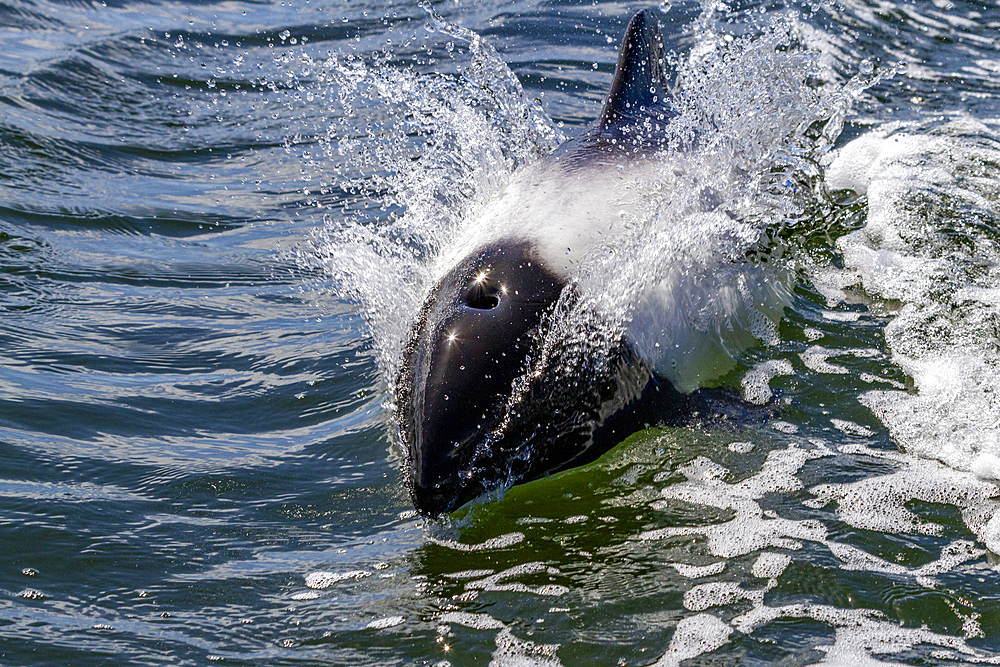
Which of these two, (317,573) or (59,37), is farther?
(59,37)

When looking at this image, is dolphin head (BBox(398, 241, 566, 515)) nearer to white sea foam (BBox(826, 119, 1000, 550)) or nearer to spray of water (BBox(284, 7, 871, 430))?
spray of water (BBox(284, 7, 871, 430))

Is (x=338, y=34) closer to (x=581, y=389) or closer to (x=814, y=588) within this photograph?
(x=581, y=389)

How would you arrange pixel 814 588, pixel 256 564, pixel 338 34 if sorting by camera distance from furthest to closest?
1. pixel 338 34
2. pixel 256 564
3. pixel 814 588

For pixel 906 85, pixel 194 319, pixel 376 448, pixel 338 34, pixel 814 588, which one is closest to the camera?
pixel 814 588

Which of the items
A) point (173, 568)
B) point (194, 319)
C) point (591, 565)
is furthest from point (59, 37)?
point (591, 565)

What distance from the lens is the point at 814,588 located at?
3.86 meters

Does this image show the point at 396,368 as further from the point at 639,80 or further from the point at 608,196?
the point at 639,80

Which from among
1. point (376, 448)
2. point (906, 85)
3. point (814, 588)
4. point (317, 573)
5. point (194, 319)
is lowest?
point (814, 588)

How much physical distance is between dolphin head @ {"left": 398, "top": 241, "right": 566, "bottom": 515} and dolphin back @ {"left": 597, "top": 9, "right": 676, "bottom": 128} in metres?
2.21

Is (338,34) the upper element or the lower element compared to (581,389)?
upper

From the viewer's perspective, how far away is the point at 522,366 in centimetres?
434

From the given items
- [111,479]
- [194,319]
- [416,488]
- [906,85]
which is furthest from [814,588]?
[906,85]

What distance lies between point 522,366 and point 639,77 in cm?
334

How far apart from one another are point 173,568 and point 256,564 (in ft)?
1.00
